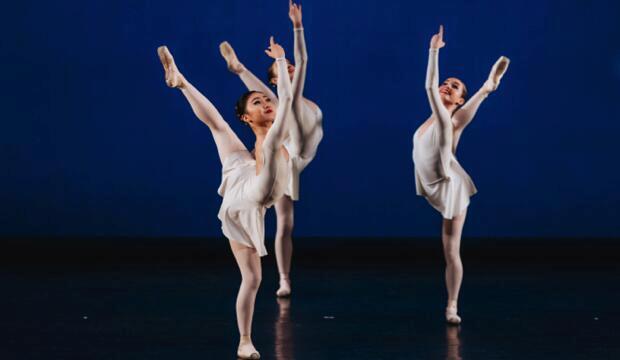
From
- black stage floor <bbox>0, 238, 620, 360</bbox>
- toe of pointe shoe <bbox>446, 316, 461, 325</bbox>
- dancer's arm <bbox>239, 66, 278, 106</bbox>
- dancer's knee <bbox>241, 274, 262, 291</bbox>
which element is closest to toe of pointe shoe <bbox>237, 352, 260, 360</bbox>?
black stage floor <bbox>0, 238, 620, 360</bbox>

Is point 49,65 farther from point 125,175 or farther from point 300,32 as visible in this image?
point 300,32

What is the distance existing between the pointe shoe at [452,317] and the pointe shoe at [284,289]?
1085 millimetres

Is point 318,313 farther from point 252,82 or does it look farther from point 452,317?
point 252,82

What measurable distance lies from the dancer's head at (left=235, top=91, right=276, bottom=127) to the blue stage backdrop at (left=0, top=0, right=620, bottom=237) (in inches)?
142

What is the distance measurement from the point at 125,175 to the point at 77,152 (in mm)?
394

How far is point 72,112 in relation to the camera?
7.89 m

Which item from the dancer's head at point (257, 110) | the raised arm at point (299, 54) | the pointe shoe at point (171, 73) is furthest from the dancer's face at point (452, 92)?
the pointe shoe at point (171, 73)

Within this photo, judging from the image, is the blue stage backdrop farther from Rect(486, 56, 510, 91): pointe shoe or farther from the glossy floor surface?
Rect(486, 56, 510, 91): pointe shoe

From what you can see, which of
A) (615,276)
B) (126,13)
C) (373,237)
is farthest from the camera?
(373,237)

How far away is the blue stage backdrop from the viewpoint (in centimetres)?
→ 780

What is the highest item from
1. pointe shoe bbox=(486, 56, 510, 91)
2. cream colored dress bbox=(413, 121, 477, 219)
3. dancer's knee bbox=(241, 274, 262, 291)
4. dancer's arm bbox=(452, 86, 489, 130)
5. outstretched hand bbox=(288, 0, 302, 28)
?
outstretched hand bbox=(288, 0, 302, 28)

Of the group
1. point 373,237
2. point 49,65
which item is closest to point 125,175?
point 49,65

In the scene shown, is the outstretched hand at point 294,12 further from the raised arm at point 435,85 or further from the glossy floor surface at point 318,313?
the glossy floor surface at point 318,313

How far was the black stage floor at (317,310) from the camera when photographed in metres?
4.27
